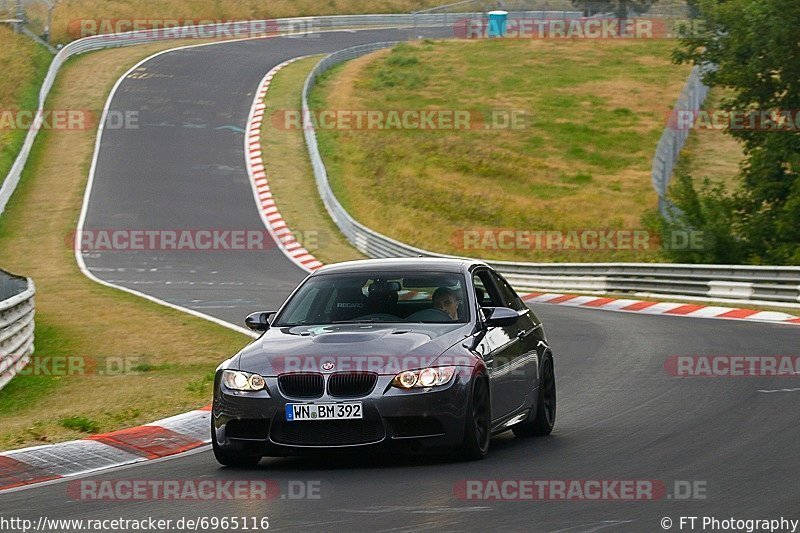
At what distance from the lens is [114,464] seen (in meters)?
10.2

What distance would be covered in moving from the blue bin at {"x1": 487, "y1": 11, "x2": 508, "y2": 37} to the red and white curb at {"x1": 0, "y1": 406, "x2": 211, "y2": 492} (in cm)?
6860

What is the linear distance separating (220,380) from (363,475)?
1222 mm

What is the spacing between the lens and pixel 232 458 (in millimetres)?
9500

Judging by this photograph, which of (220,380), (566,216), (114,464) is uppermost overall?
(220,380)

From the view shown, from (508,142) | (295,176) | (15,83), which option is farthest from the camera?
(508,142)

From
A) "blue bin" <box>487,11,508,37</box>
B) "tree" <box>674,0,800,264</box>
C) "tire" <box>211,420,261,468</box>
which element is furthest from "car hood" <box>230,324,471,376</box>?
"blue bin" <box>487,11,508,37</box>

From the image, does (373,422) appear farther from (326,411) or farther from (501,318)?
(501,318)

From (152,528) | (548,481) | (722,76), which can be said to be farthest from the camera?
(722,76)

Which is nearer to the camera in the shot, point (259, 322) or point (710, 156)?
point (259, 322)

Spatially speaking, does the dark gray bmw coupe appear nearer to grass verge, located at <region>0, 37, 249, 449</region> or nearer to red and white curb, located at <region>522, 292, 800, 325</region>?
grass verge, located at <region>0, 37, 249, 449</region>

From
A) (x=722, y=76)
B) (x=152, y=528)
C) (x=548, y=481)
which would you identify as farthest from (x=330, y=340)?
(x=722, y=76)

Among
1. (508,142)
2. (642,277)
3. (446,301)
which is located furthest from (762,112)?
(446,301)

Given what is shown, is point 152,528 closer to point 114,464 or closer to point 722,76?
point 114,464

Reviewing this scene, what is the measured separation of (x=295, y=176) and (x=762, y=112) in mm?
17282
